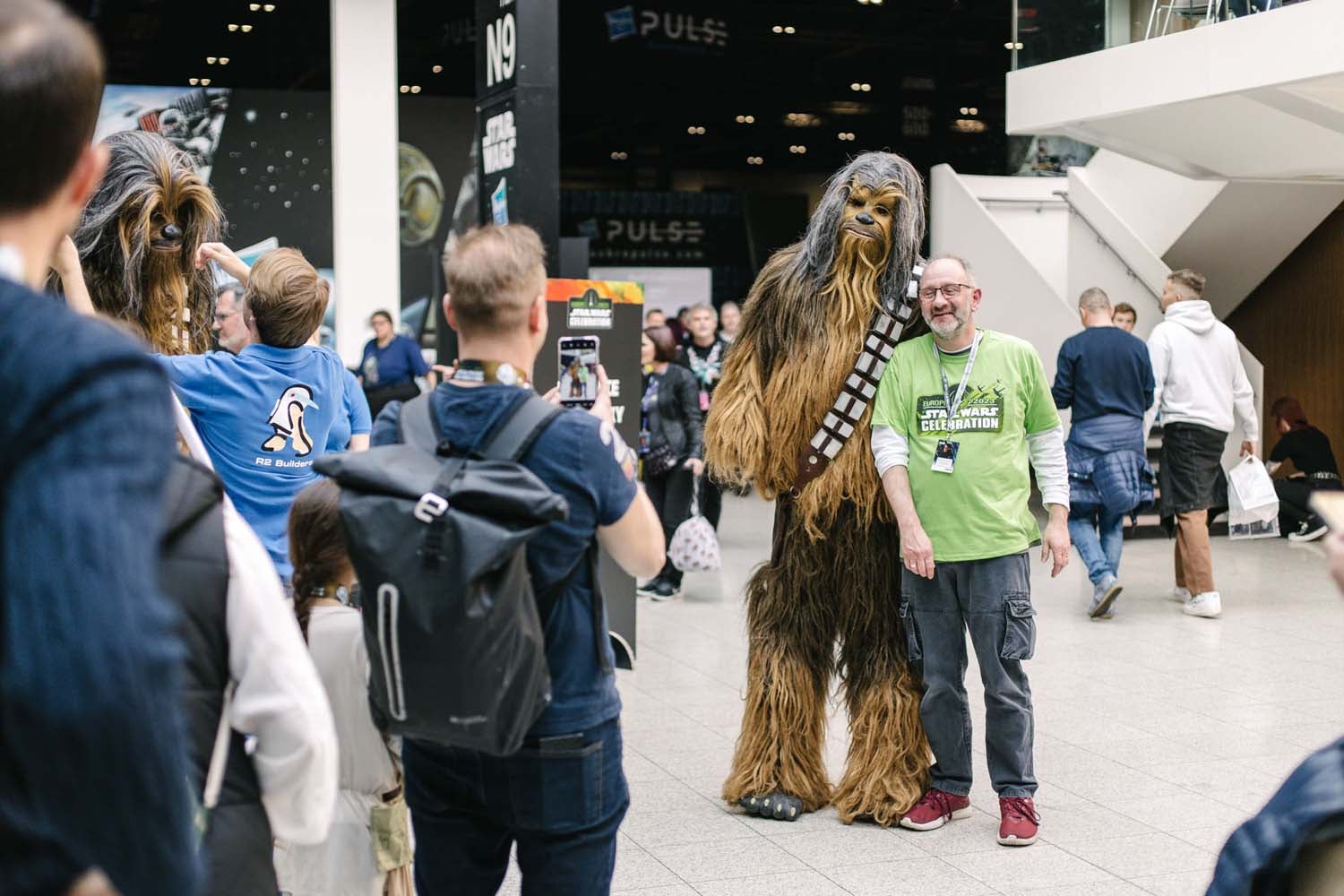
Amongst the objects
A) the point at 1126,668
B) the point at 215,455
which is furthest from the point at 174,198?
the point at 1126,668

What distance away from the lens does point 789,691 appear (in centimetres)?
473

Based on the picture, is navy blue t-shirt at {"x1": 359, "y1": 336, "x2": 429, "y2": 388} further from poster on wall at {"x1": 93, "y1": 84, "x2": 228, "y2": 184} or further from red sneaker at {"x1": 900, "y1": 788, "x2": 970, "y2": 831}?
red sneaker at {"x1": 900, "y1": 788, "x2": 970, "y2": 831}

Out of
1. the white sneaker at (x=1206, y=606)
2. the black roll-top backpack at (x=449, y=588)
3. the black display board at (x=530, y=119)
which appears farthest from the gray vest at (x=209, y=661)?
the white sneaker at (x=1206, y=606)

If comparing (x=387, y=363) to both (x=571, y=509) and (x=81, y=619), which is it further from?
(x=81, y=619)

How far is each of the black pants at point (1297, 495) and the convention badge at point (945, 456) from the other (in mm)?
7559

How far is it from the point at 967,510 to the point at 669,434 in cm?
514

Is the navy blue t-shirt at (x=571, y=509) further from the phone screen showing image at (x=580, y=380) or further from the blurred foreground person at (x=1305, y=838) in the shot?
the blurred foreground person at (x=1305, y=838)

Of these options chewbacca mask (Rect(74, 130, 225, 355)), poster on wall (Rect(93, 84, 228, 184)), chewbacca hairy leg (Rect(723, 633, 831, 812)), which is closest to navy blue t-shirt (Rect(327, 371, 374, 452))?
chewbacca mask (Rect(74, 130, 225, 355))

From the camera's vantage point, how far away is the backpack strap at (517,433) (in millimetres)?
2402

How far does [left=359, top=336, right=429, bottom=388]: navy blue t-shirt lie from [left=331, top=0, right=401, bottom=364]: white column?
483mm

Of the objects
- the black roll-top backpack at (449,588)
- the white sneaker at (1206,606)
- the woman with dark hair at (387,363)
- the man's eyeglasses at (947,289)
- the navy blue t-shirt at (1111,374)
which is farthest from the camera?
the woman with dark hair at (387,363)

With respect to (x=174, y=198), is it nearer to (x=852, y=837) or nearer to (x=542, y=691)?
(x=542, y=691)

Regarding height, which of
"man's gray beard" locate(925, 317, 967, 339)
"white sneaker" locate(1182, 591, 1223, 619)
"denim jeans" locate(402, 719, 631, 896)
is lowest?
"white sneaker" locate(1182, 591, 1223, 619)

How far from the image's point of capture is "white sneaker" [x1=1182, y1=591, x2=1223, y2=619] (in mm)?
8352
